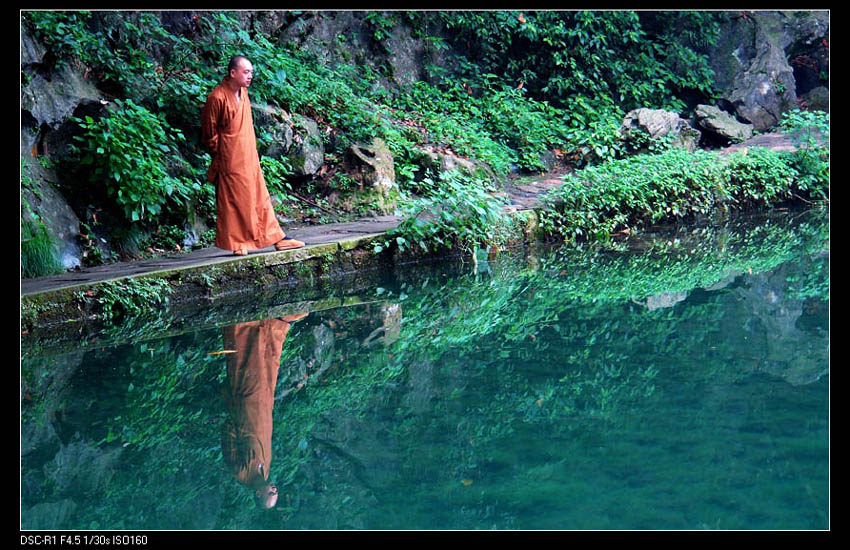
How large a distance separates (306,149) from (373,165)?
813mm

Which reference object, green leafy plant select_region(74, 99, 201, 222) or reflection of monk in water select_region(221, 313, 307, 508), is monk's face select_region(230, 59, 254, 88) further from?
reflection of monk in water select_region(221, 313, 307, 508)

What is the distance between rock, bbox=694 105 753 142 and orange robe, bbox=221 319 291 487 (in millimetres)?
10844

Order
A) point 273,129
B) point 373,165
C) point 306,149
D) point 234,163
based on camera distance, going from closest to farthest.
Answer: point 234,163
point 273,129
point 306,149
point 373,165

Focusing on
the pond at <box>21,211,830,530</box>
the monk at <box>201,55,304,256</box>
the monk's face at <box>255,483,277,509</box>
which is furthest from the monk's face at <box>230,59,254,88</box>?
the monk's face at <box>255,483,277,509</box>

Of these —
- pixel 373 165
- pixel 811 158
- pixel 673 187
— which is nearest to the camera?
pixel 373 165

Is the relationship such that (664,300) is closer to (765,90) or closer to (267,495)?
(267,495)

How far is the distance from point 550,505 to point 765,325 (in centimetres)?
266

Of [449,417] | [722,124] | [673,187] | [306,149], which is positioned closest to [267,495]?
[449,417]

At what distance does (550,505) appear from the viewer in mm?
2373

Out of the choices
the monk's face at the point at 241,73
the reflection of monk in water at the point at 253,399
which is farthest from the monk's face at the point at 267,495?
the monk's face at the point at 241,73

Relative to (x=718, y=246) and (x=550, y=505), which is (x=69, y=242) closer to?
(x=550, y=505)

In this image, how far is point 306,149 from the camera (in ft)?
28.8

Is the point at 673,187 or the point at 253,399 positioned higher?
the point at 673,187

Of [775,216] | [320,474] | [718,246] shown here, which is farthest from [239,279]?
[775,216]
